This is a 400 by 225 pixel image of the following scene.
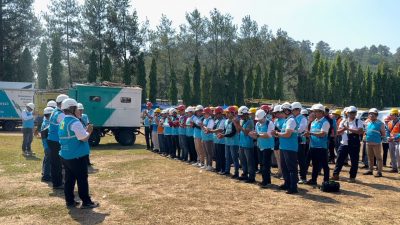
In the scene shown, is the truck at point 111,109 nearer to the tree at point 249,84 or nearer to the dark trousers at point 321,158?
the dark trousers at point 321,158

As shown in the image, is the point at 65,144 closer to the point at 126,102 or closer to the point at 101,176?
the point at 101,176

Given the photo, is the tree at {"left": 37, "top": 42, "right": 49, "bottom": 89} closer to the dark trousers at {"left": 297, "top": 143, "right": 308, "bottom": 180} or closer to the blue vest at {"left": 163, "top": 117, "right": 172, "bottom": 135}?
the blue vest at {"left": 163, "top": 117, "right": 172, "bottom": 135}

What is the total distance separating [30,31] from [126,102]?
3539cm

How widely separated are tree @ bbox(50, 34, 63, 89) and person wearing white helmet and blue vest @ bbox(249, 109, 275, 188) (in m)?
41.5

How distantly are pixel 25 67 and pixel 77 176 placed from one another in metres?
45.4

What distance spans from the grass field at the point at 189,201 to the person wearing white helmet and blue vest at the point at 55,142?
14.6 inches

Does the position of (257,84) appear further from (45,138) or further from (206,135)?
(45,138)

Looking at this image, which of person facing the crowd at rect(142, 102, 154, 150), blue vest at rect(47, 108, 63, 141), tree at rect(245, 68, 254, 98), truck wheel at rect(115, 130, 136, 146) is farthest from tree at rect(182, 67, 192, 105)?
blue vest at rect(47, 108, 63, 141)

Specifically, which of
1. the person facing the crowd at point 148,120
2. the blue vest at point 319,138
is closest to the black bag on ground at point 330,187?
the blue vest at point 319,138

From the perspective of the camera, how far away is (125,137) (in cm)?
2138

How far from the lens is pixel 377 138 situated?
1208 centimetres

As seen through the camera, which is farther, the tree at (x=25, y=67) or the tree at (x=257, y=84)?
the tree at (x=257, y=84)

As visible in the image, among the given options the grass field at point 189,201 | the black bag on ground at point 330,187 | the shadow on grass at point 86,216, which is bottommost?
the shadow on grass at point 86,216

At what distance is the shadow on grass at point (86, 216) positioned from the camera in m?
7.26
